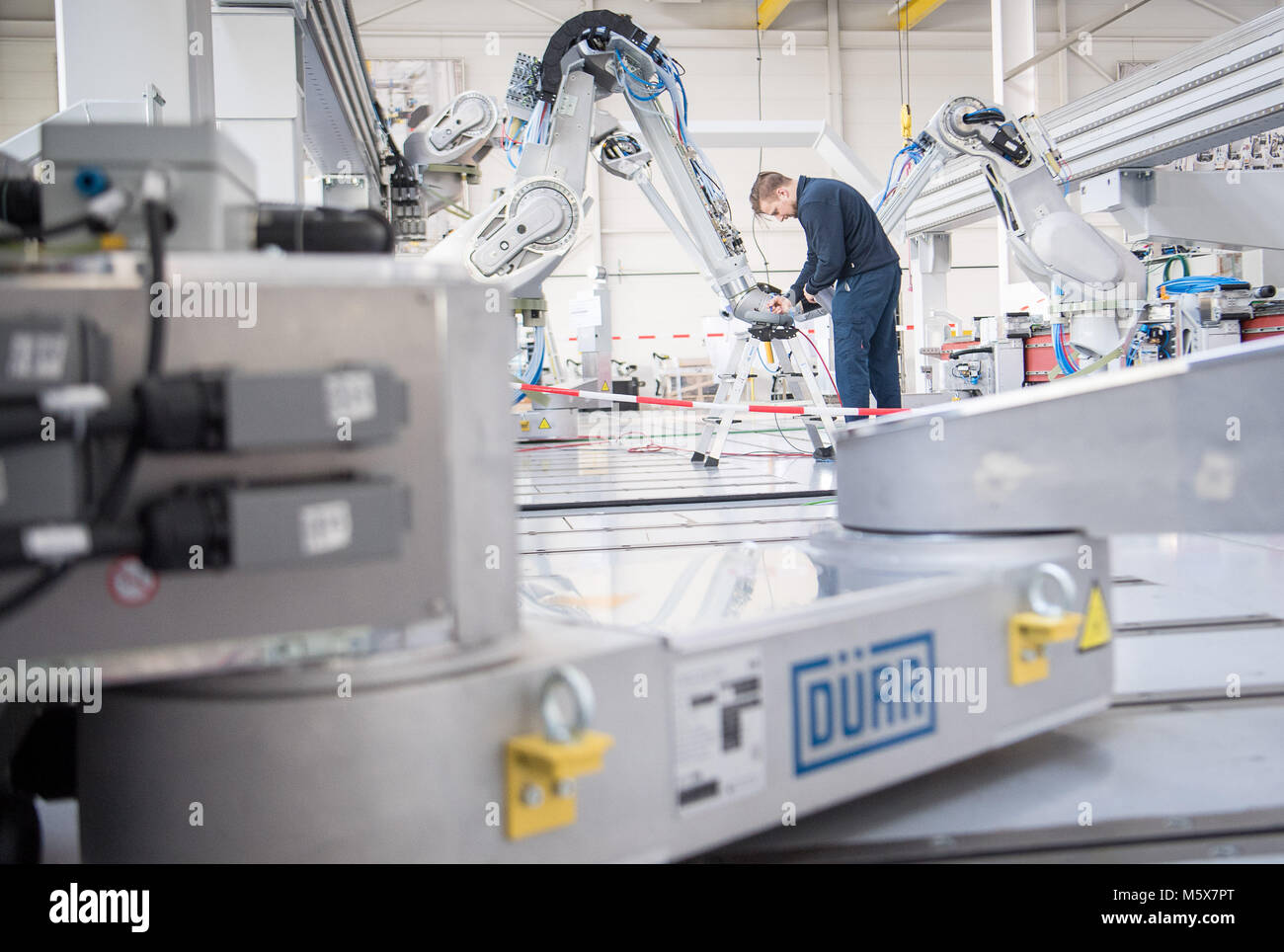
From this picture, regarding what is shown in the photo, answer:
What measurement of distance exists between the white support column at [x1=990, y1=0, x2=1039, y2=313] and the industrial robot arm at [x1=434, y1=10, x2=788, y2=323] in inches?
267

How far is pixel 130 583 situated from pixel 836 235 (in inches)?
172

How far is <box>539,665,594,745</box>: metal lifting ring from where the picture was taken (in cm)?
64

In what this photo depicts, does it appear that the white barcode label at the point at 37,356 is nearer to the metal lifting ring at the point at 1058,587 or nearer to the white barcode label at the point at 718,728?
the white barcode label at the point at 718,728

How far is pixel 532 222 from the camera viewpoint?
14.7 feet

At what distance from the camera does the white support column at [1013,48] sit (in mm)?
10695

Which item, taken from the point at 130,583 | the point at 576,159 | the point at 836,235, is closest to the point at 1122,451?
the point at 130,583

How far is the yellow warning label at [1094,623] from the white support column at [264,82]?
2.74m

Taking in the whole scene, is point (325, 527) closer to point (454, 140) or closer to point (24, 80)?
point (454, 140)

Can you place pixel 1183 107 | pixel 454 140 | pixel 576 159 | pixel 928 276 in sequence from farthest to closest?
pixel 928 276
pixel 1183 107
pixel 454 140
pixel 576 159

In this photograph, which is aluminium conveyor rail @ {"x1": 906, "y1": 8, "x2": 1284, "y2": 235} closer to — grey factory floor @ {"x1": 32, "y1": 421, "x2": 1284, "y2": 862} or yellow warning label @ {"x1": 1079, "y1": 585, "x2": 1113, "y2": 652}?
grey factory floor @ {"x1": 32, "y1": 421, "x2": 1284, "y2": 862}

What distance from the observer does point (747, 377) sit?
4.91 m

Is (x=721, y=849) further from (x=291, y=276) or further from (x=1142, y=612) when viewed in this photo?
(x=1142, y=612)
